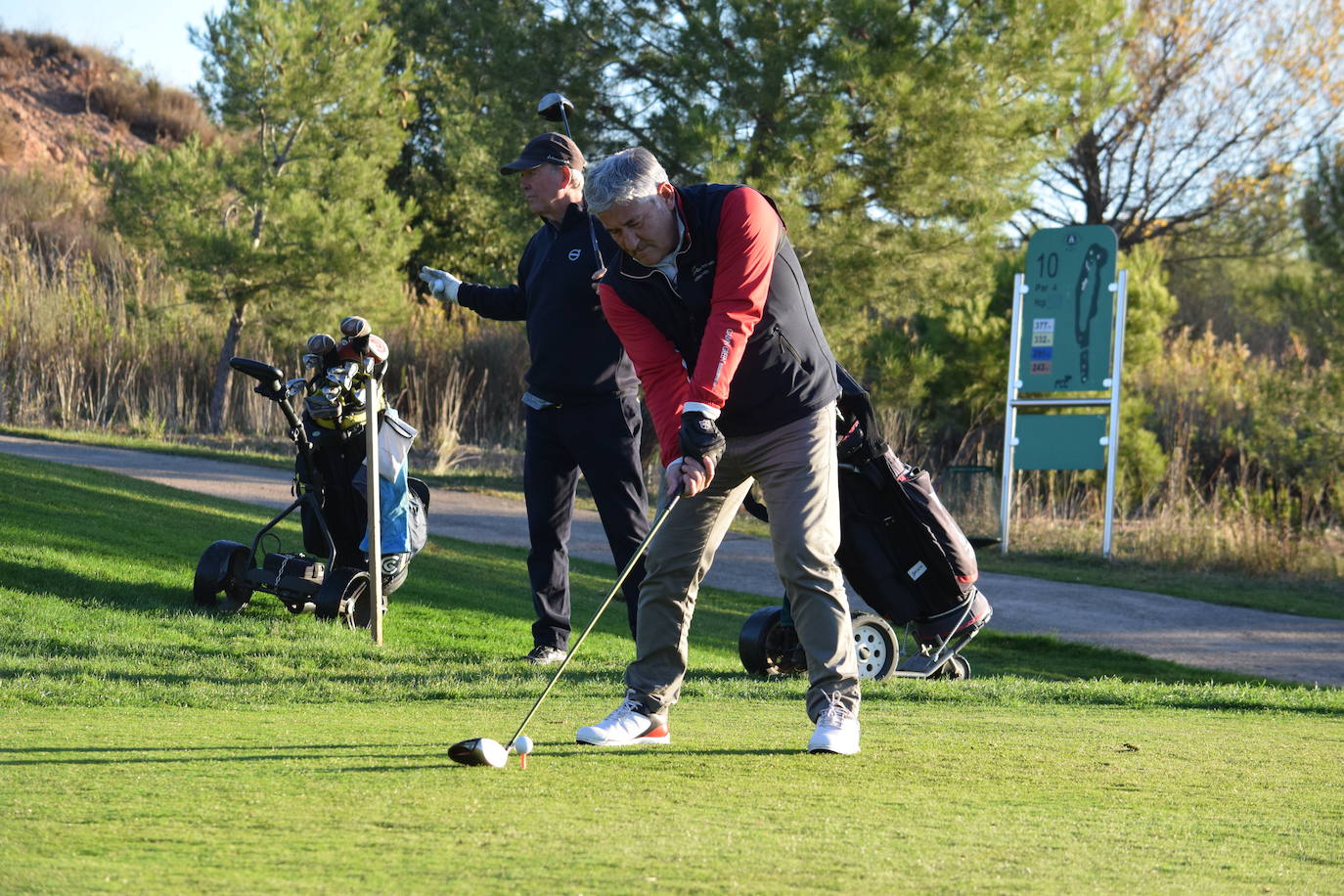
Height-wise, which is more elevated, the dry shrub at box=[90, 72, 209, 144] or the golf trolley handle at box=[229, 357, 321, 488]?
the dry shrub at box=[90, 72, 209, 144]

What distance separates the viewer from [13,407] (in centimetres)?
2052

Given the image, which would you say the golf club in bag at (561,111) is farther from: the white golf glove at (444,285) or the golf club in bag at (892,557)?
the golf club in bag at (892,557)

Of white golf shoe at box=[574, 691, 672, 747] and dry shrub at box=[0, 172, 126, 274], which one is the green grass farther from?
dry shrub at box=[0, 172, 126, 274]

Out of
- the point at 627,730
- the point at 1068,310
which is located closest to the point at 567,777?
the point at 627,730

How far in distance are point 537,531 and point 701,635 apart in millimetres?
2502

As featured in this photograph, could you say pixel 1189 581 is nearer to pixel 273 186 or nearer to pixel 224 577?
pixel 224 577

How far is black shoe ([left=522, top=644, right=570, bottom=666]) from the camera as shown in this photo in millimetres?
7414

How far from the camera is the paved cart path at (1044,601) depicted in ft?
33.0

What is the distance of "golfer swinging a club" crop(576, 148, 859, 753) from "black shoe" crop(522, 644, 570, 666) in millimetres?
2333

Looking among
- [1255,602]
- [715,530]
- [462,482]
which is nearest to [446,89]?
[462,482]

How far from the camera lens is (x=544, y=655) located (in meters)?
7.46

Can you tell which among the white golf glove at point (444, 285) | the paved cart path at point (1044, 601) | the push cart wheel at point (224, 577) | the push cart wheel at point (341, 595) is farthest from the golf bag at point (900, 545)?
the push cart wheel at point (224, 577)

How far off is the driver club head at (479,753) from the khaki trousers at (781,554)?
33.2 inches

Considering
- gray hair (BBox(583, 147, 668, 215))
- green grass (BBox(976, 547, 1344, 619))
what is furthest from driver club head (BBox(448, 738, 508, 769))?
green grass (BBox(976, 547, 1344, 619))
